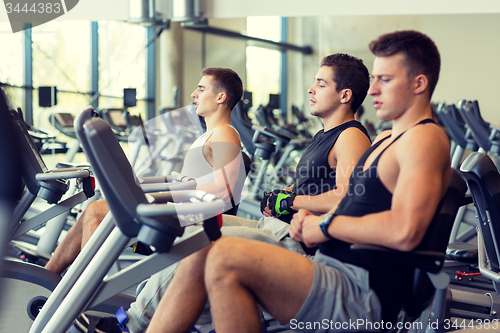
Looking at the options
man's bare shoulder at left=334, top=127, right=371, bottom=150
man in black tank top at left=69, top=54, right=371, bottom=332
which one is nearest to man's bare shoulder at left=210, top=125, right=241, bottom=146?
man in black tank top at left=69, top=54, right=371, bottom=332

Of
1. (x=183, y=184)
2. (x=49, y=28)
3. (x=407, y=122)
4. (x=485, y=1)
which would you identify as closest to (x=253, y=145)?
(x=183, y=184)

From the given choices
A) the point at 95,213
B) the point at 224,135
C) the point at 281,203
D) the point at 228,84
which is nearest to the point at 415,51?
the point at 281,203

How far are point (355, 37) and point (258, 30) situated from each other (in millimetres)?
2025

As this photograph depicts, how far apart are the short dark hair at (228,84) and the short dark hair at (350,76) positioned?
55cm

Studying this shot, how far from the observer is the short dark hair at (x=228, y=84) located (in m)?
2.35

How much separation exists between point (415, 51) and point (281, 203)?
770 mm

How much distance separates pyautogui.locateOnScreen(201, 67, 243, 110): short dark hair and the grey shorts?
1257 millimetres

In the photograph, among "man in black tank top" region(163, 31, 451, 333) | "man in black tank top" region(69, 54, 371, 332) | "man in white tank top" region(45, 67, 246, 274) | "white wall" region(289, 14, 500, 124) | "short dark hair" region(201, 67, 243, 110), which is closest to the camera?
"man in black tank top" region(163, 31, 451, 333)

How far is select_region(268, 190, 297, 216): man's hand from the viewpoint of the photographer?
1.83 meters

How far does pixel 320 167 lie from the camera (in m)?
1.89

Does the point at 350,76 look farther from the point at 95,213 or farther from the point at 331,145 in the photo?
the point at 95,213

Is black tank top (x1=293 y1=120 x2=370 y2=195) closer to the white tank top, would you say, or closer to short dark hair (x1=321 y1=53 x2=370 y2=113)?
short dark hair (x1=321 y1=53 x2=370 y2=113)

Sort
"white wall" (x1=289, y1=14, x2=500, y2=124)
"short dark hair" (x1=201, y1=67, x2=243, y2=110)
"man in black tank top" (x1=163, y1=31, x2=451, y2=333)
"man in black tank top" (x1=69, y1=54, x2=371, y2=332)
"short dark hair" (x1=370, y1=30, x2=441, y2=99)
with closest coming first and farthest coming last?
1. "man in black tank top" (x1=163, y1=31, x2=451, y2=333)
2. "short dark hair" (x1=370, y1=30, x2=441, y2=99)
3. "man in black tank top" (x1=69, y1=54, x2=371, y2=332)
4. "short dark hair" (x1=201, y1=67, x2=243, y2=110)
5. "white wall" (x1=289, y1=14, x2=500, y2=124)

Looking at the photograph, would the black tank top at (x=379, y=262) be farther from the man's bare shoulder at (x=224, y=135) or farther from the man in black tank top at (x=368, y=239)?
the man's bare shoulder at (x=224, y=135)
